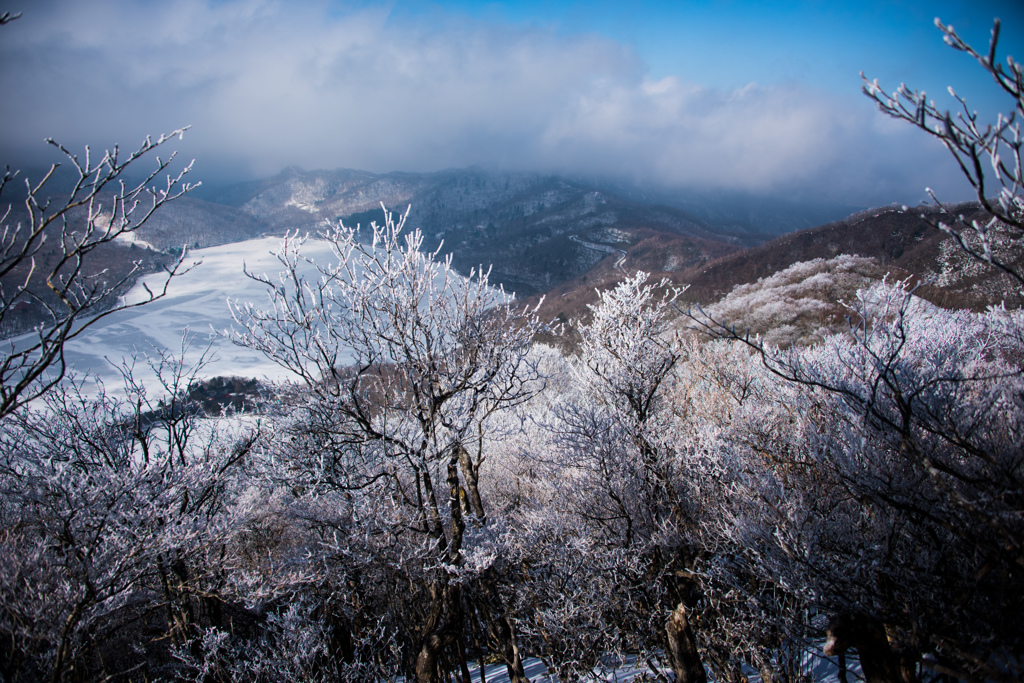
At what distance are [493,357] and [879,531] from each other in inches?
228

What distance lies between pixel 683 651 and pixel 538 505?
720cm

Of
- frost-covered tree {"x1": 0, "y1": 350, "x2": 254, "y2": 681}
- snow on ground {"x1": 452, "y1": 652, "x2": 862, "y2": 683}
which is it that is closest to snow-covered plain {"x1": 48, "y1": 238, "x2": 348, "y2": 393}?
frost-covered tree {"x1": 0, "y1": 350, "x2": 254, "y2": 681}

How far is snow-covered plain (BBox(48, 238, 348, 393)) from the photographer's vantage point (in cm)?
8475

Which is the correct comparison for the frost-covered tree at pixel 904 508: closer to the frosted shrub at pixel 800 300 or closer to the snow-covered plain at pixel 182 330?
the frosted shrub at pixel 800 300

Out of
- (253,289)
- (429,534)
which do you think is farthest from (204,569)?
(253,289)

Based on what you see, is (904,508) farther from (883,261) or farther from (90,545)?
(883,261)

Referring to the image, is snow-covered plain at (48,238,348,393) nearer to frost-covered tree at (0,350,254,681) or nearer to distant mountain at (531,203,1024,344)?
distant mountain at (531,203,1024,344)

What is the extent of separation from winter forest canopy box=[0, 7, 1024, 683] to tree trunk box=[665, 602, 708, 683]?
4 cm

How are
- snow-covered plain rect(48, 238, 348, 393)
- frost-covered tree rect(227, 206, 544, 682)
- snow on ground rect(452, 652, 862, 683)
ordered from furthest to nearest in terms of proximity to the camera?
1. snow-covered plain rect(48, 238, 348, 393)
2. snow on ground rect(452, 652, 862, 683)
3. frost-covered tree rect(227, 206, 544, 682)

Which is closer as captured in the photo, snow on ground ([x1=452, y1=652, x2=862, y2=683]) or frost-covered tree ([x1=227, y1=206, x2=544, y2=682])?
frost-covered tree ([x1=227, y1=206, x2=544, y2=682])

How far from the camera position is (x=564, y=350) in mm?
51156

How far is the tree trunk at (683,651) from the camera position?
22.4 feet

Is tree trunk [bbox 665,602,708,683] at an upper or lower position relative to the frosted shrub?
lower

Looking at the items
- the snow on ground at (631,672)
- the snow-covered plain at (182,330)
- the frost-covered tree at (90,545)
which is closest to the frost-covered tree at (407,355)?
the frost-covered tree at (90,545)
